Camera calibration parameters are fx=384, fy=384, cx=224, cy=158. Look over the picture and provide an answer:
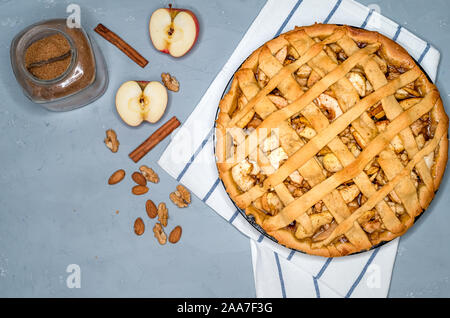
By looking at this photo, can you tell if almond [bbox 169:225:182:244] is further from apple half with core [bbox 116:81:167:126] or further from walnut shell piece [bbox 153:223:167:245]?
apple half with core [bbox 116:81:167:126]

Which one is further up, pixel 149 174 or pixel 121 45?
pixel 121 45

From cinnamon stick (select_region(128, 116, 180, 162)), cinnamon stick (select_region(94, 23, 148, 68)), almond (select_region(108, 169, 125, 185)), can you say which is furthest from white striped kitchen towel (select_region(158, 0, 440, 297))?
cinnamon stick (select_region(94, 23, 148, 68))

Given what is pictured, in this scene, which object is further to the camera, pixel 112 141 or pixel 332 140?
pixel 112 141

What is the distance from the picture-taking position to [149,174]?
1.24 meters

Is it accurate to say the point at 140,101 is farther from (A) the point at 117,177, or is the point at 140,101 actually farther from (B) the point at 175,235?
(B) the point at 175,235

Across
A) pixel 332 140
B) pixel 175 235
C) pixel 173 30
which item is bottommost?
pixel 175 235

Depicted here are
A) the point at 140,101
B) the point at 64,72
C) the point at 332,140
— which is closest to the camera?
the point at 332,140

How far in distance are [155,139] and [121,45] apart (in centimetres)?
33

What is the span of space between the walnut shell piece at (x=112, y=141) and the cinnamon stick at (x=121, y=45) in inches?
9.5

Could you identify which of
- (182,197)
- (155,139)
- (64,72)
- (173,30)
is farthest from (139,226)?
(173,30)

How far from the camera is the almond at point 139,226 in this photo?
1.25m

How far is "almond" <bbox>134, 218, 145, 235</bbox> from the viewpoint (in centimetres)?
125

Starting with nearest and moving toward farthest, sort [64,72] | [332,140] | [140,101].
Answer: [332,140] < [64,72] < [140,101]

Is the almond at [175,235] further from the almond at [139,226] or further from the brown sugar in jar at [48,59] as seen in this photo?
the brown sugar in jar at [48,59]
